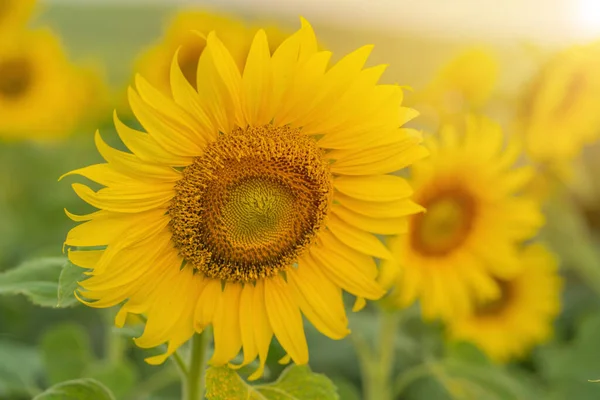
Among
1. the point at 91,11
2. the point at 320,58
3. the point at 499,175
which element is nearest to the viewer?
the point at 320,58

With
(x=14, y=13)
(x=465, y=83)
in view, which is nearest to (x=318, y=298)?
(x=465, y=83)

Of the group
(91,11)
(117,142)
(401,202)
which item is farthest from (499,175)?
(91,11)

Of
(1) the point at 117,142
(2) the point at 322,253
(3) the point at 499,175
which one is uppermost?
(3) the point at 499,175

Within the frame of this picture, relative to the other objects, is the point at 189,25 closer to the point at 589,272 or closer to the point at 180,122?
the point at 589,272

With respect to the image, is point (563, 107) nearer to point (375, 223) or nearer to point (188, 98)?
point (375, 223)

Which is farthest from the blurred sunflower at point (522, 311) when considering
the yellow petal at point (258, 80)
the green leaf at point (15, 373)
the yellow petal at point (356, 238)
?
the yellow petal at point (258, 80)

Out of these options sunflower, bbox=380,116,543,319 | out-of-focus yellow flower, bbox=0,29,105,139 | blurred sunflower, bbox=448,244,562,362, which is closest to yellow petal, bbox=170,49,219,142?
sunflower, bbox=380,116,543,319

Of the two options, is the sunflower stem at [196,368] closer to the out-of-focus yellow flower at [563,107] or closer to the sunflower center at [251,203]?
the sunflower center at [251,203]

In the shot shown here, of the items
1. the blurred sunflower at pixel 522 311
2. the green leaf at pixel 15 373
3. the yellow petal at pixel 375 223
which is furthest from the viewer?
the blurred sunflower at pixel 522 311
